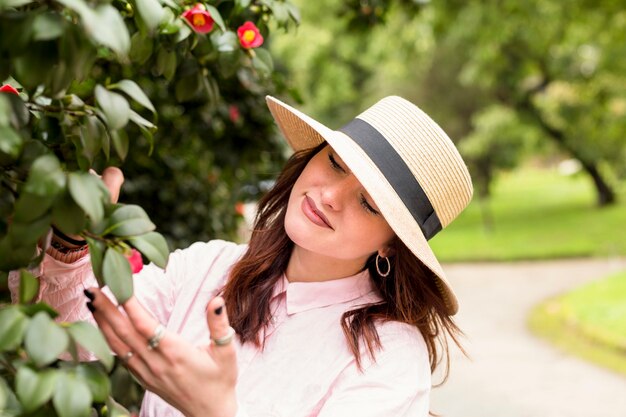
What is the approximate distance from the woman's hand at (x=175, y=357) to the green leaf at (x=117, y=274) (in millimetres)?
119

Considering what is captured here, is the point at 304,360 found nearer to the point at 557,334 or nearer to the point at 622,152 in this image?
the point at 557,334

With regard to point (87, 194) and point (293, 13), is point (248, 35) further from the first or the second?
point (87, 194)

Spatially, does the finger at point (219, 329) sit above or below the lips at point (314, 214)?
above

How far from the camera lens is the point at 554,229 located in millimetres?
14680

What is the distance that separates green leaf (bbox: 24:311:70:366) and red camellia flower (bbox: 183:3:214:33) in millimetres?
835

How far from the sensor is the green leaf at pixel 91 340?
0.85 m

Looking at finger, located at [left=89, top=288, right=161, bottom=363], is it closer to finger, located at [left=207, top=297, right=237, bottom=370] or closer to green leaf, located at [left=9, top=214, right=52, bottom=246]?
finger, located at [left=207, top=297, right=237, bottom=370]

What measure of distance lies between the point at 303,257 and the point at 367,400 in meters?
0.40

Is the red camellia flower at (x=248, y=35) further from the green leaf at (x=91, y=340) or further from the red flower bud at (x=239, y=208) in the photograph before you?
the red flower bud at (x=239, y=208)

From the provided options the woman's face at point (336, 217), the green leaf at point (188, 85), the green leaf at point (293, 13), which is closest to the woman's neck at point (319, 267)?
the woman's face at point (336, 217)

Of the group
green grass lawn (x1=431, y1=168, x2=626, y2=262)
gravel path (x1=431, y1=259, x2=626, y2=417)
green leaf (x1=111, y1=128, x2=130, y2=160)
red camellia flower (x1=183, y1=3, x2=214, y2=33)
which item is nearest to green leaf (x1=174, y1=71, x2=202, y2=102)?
red camellia flower (x1=183, y1=3, x2=214, y2=33)

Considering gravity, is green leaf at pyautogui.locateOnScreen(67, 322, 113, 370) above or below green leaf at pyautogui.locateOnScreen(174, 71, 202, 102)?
above

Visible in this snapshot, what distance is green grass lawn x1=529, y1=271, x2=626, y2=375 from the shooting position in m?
6.66

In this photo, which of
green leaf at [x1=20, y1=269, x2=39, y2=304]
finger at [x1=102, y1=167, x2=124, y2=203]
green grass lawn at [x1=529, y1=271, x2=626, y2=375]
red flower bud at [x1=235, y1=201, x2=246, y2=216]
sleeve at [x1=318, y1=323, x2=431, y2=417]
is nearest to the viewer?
green leaf at [x1=20, y1=269, x2=39, y2=304]
